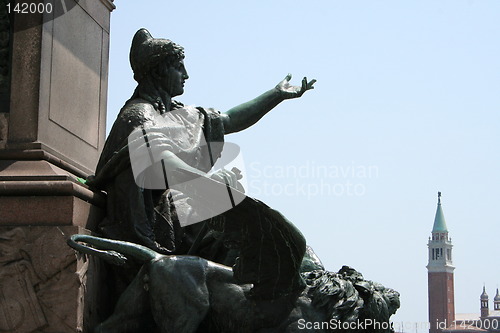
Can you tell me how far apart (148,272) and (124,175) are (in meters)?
1.13

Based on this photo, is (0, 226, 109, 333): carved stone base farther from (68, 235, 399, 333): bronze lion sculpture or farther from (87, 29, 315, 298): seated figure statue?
(87, 29, 315, 298): seated figure statue

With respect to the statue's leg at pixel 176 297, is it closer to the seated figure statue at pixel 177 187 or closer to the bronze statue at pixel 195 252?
the bronze statue at pixel 195 252

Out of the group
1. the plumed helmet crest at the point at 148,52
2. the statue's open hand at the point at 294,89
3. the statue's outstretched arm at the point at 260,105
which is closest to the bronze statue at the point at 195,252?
the plumed helmet crest at the point at 148,52

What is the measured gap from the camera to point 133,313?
7836 mm

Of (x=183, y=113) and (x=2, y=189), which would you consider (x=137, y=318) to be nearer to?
(x=2, y=189)

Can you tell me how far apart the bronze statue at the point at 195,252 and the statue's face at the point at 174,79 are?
336 mm

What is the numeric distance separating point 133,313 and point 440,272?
16196 centimetres

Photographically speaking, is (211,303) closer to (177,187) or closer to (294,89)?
(177,187)

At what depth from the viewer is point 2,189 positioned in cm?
816

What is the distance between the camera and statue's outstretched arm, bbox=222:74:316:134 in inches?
400

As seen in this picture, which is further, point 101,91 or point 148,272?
point 101,91

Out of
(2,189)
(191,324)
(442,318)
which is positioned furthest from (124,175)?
(442,318)

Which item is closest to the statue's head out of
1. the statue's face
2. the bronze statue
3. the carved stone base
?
the statue's face

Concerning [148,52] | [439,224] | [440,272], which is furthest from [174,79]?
[439,224]
